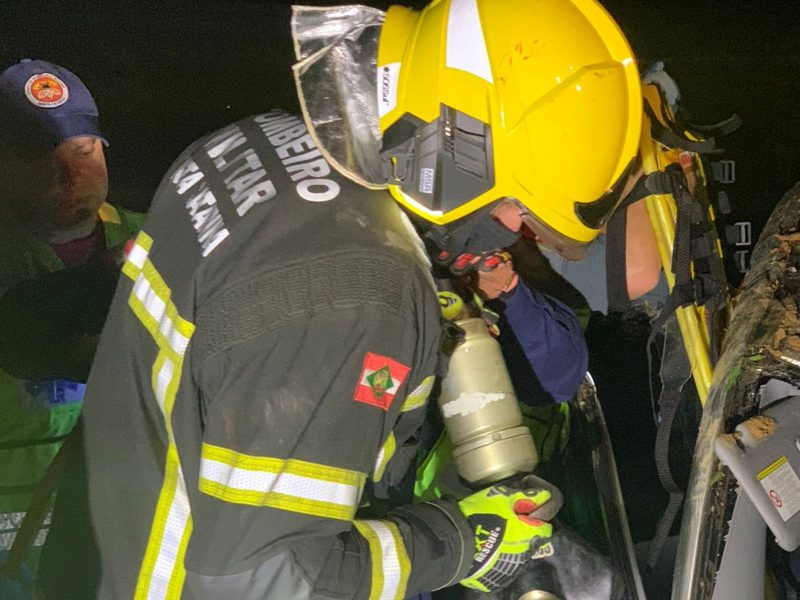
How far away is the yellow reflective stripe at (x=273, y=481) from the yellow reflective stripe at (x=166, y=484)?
15 cm

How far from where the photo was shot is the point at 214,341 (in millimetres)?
1188

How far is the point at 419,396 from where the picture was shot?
4.46 feet

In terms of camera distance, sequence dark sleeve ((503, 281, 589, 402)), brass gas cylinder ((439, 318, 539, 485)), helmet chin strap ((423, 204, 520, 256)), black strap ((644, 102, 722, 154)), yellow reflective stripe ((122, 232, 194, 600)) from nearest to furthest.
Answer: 1. yellow reflective stripe ((122, 232, 194, 600))
2. helmet chin strap ((423, 204, 520, 256))
3. brass gas cylinder ((439, 318, 539, 485))
4. black strap ((644, 102, 722, 154))
5. dark sleeve ((503, 281, 589, 402))

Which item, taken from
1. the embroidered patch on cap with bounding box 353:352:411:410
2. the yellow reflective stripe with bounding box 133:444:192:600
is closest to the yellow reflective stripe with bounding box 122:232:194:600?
the yellow reflective stripe with bounding box 133:444:192:600

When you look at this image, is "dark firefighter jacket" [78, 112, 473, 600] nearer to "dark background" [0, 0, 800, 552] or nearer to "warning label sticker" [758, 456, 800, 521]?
"warning label sticker" [758, 456, 800, 521]

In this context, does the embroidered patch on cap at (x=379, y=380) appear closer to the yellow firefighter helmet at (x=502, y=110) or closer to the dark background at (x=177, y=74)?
the yellow firefighter helmet at (x=502, y=110)

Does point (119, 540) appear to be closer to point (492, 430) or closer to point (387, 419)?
point (387, 419)

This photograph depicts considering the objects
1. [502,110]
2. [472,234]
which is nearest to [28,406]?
[472,234]

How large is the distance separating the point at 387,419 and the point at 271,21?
6.90ft

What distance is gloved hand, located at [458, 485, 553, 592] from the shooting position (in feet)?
5.11

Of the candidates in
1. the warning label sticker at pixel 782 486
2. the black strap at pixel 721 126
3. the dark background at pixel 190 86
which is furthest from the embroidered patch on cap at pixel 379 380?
the dark background at pixel 190 86

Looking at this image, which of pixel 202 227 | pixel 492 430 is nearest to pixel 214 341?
pixel 202 227

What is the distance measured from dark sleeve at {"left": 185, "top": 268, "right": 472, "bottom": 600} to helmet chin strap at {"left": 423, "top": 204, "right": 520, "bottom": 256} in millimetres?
228

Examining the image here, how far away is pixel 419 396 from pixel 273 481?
12.1 inches
